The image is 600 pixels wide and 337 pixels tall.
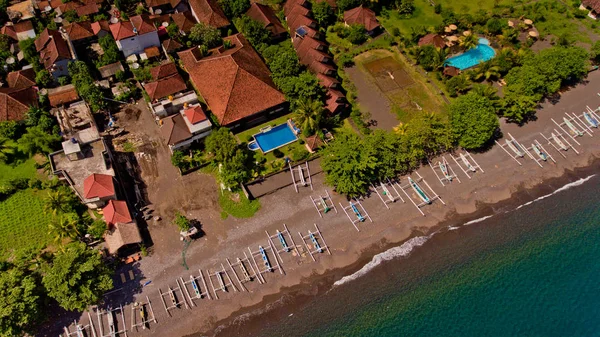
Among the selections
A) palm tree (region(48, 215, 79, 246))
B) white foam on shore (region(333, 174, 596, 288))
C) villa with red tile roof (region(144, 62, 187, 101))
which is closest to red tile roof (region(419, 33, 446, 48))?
white foam on shore (region(333, 174, 596, 288))

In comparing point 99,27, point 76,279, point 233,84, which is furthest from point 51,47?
point 76,279

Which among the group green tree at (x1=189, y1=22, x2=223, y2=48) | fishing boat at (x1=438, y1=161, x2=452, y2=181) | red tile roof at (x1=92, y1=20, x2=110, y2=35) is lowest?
fishing boat at (x1=438, y1=161, x2=452, y2=181)

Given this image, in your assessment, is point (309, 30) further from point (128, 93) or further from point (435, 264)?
point (435, 264)

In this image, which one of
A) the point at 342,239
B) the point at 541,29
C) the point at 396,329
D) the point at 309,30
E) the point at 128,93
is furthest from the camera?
the point at 541,29

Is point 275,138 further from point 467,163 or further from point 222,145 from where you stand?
point 467,163

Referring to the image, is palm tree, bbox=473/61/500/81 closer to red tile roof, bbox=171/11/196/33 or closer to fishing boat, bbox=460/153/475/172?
fishing boat, bbox=460/153/475/172

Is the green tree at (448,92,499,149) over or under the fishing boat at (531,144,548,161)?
over

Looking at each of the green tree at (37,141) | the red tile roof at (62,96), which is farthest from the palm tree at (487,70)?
the green tree at (37,141)

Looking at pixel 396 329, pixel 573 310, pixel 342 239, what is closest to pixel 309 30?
pixel 342 239
